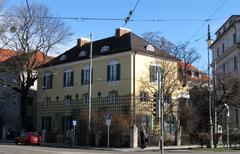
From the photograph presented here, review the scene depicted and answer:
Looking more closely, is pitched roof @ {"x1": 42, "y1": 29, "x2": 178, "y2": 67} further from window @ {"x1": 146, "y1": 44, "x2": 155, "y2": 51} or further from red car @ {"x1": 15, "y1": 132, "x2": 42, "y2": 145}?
red car @ {"x1": 15, "y1": 132, "x2": 42, "y2": 145}

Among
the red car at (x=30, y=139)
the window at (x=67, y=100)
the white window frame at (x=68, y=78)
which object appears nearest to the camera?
the red car at (x=30, y=139)

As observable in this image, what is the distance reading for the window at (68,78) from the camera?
62.0m

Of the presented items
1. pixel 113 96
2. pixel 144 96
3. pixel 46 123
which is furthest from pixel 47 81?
pixel 144 96

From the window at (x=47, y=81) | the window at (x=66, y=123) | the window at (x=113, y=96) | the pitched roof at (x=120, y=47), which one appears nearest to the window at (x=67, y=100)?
the window at (x=66, y=123)

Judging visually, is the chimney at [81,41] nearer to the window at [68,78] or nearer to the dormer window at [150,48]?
the window at [68,78]

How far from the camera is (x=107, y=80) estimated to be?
184 ft

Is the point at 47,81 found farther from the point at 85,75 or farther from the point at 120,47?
the point at 120,47

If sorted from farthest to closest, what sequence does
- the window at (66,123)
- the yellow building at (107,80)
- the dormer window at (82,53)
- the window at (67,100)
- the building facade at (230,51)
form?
the building facade at (230,51) < the window at (67,100) < the dormer window at (82,53) < the window at (66,123) < the yellow building at (107,80)

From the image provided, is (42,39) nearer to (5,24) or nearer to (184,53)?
(184,53)

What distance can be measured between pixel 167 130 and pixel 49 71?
71.0 feet

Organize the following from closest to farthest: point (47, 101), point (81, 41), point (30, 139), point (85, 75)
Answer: point (30, 139) → point (85, 75) → point (47, 101) → point (81, 41)

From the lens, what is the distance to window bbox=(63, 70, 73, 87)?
203 ft

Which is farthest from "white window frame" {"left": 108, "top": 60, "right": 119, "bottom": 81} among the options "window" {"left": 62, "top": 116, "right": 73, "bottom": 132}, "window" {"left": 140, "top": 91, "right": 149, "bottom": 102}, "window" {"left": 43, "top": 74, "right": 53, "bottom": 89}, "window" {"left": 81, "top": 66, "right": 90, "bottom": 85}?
"window" {"left": 43, "top": 74, "right": 53, "bottom": 89}

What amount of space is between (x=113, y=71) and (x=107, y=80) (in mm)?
1447
